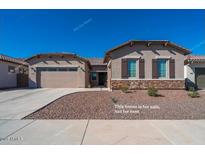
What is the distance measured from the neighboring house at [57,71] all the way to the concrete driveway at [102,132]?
48.6 feet

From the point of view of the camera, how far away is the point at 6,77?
66.1 ft

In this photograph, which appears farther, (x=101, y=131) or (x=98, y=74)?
(x=98, y=74)

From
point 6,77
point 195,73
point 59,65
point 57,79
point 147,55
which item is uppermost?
point 147,55

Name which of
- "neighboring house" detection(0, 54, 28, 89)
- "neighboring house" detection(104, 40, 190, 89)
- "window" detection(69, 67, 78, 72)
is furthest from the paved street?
"neighboring house" detection(0, 54, 28, 89)

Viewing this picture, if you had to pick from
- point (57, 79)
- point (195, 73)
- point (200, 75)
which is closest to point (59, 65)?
point (57, 79)

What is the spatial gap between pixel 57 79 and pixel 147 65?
11475 millimetres

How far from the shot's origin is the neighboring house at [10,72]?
19438 mm

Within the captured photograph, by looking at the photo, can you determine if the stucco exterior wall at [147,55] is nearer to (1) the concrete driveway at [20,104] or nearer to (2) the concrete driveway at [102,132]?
(1) the concrete driveway at [20,104]

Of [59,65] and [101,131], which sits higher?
[59,65]

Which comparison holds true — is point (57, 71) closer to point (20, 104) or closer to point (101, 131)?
point (20, 104)

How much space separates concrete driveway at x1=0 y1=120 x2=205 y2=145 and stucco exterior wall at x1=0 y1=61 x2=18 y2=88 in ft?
51.6

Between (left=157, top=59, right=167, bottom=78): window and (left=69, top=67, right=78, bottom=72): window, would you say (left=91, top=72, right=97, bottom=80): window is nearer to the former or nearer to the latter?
(left=69, top=67, right=78, bottom=72): window

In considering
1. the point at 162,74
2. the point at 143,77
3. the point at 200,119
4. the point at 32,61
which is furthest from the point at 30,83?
the point at 200,119

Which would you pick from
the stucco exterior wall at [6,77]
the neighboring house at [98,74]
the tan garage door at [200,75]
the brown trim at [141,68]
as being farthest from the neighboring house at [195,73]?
the stucco exterior wall at [6,77]
